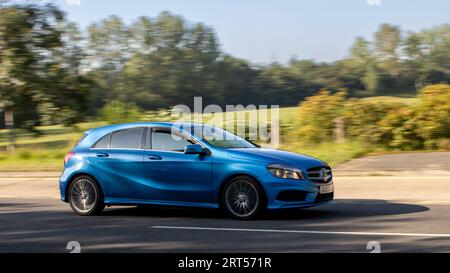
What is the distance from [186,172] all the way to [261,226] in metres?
1.54

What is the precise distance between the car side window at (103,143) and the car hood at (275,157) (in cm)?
221

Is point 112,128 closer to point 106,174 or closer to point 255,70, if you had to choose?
point 106,174

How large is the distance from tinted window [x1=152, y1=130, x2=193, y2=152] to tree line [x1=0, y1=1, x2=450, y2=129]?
1607cm

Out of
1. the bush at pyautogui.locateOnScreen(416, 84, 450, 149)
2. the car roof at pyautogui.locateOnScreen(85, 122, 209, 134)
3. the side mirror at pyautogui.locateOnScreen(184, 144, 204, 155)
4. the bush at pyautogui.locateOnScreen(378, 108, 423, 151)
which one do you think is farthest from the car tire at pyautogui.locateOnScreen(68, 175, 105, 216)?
the bush at pyautogui.locateOnScreen(416, 84, 450, 149)

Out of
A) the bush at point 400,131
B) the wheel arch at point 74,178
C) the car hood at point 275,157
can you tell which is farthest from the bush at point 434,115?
the wheel arch at point 74,178

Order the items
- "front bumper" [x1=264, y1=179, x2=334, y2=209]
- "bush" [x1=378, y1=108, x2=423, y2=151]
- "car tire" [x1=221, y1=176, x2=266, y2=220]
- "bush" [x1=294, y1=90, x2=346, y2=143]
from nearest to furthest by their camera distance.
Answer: "front bumper" [x1=264, y1=179, x2=334, y2=209]
"car tire" [x1=221, y1=176, x2=266, y2=220]
"bush" [x1=378, y1=108, x2=423, y2=151]
"bush" [x1=294, y1=90, x2=346, y2=143]

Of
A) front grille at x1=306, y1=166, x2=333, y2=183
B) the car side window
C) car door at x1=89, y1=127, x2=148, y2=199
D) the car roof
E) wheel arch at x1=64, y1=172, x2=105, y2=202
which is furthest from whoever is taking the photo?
the car side window

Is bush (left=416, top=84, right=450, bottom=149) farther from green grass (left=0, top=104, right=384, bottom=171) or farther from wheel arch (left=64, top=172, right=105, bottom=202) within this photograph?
wheel arch (left=64, top=172, right=105, bottom=202)

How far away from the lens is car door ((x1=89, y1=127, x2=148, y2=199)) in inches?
431

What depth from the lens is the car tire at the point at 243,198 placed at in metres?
10.1

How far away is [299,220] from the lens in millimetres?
10258
